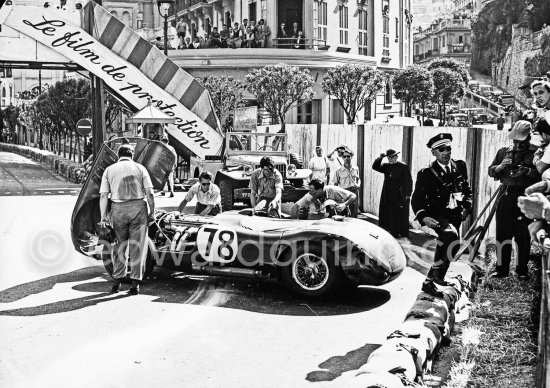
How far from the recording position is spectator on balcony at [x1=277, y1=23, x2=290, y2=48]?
156ft

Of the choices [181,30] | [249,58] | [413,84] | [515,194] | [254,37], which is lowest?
[515,194]

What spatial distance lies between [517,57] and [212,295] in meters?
77.0

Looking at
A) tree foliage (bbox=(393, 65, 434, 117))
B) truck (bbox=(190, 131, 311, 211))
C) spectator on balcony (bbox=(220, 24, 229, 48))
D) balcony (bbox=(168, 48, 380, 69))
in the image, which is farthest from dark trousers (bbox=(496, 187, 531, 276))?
tree foliage (bbox=(393, 65, 434, 117))

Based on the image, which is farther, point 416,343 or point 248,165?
point 248,165

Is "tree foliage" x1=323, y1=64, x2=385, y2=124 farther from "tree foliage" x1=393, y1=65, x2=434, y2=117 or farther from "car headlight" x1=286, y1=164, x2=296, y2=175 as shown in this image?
"car headlight" x1=286, y1=164, x2=296, y2=175

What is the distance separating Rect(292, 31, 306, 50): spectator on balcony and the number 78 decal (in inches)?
1470

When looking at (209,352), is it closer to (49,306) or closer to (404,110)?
(49,306)

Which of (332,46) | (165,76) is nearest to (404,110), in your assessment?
(332,46)

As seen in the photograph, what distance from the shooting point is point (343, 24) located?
50.8 metres

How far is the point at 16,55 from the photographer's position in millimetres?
27172

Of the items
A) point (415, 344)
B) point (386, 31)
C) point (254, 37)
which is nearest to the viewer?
point (415, 344)

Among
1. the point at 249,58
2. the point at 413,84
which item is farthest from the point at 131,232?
the point at 413,84

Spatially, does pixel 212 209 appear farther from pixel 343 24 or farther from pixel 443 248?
pixel 343 24

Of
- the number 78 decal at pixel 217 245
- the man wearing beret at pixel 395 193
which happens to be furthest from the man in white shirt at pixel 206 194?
the man wearing beret at pixel 395 193
